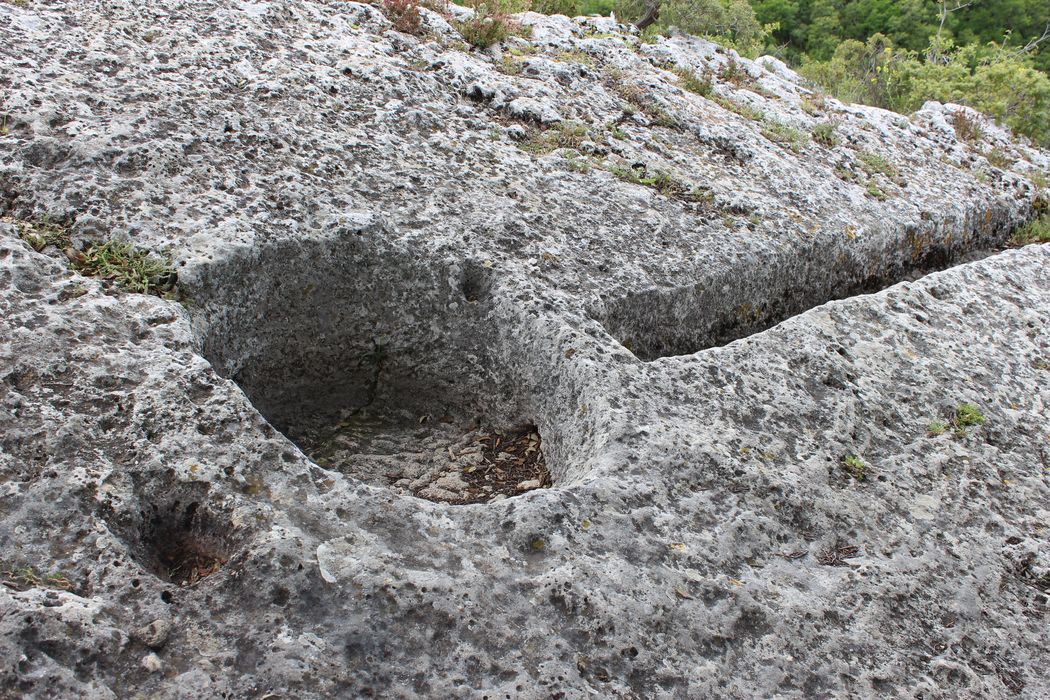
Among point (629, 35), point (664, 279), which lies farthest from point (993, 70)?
point (664, 279)

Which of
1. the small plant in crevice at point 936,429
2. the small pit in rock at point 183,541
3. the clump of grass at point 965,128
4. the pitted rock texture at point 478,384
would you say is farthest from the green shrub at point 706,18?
the small pit in rock at point 183,541

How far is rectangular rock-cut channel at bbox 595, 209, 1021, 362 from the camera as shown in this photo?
6.44m

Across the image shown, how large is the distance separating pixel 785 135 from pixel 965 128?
4.86m

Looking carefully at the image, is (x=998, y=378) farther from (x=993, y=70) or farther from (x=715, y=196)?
(x=993, y=70)

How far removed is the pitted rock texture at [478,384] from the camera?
3.55 metres

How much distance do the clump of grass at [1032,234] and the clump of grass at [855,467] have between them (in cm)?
695

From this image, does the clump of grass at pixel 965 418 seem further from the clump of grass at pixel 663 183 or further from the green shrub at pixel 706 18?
the green shrub at pixel 706 18

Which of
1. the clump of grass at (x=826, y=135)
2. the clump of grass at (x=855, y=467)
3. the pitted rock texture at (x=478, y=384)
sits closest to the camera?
the pitted rock texture at (x=478, y=384)

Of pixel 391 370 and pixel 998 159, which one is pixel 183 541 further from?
pixel 998 159

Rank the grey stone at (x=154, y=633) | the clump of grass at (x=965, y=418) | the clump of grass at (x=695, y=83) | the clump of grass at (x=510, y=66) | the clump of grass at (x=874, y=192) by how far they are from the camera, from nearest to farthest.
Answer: the grey stone at (x=154, y=633)
the clump of grass at (x=965, y=418)
the clump of grass at (x=510, y=66)
the clump of grass at (x=874, y=192)
the clump of grass at (x=695, y=83)

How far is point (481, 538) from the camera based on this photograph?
13.4 feet

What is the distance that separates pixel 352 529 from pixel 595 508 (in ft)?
4.64

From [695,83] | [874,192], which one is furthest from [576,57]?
[874,192]

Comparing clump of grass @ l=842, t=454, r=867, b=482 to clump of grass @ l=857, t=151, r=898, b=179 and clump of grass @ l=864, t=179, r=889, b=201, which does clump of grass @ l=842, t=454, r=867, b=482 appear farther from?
clump of grass @ l=857, t=151, r=898, b=179
